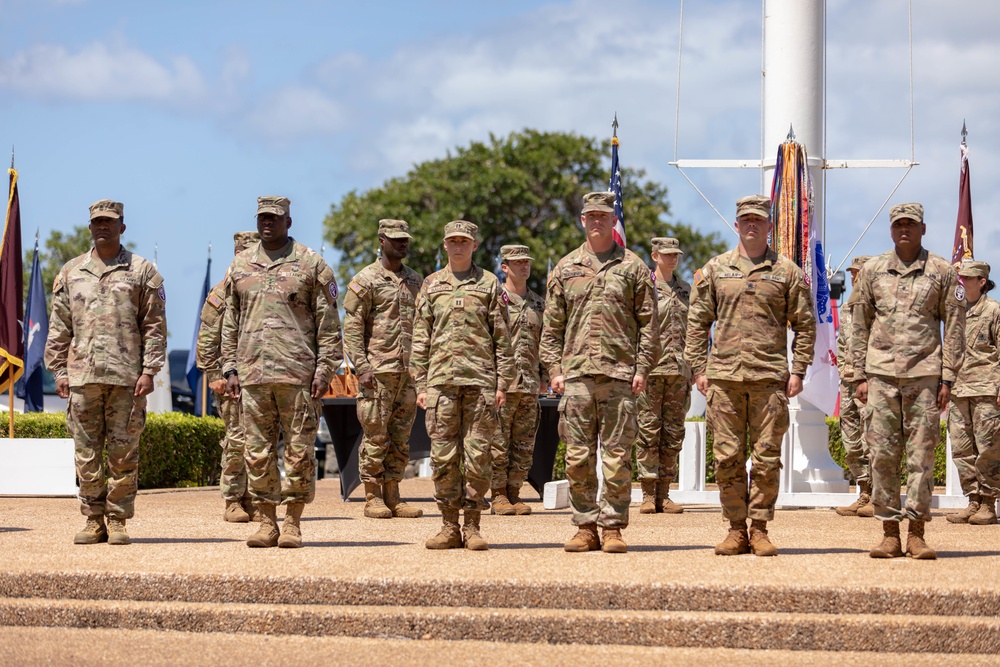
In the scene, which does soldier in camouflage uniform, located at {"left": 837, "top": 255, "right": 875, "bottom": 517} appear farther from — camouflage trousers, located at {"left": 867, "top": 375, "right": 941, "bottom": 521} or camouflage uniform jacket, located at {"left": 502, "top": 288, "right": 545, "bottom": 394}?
camouflage trousers, located at {"left": 867, "top": 375, "right": 941, "bottom": 521}

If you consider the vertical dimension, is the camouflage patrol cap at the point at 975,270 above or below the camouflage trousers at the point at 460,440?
above

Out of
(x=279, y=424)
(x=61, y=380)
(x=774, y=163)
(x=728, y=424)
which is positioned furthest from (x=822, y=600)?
(x=774, y=163)

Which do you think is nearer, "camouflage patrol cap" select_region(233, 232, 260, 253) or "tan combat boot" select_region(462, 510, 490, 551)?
"tan combat boot" select_region(462, 510, 490, 551)

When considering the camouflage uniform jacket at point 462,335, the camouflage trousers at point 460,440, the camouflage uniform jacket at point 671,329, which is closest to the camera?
the camouflage trousers at point 460,440

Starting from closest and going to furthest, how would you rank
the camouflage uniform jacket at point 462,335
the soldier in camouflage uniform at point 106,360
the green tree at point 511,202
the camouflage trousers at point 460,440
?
the camouflage trousers at point 460,440 → the camouflage uniform jacket at point 462,335 → the soldier in camouflage uniform at point 106,360 → the green tree at point 511,202

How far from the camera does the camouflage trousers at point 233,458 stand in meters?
12.0

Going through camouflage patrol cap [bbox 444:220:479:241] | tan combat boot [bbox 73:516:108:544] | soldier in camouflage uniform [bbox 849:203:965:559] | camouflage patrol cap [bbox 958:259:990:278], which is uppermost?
camouflage patrol cap [bbox 444:220:479:241]

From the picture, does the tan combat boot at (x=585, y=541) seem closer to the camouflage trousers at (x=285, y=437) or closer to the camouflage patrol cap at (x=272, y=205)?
the camouflage trousers at (x=285, y=437)

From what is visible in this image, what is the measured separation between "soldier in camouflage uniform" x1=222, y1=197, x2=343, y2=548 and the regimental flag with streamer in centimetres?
651

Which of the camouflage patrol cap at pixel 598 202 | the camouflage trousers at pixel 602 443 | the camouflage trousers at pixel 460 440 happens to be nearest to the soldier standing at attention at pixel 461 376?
the camouflage trousers at pixel 460 440

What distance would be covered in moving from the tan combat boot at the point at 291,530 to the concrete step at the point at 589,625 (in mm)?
1627

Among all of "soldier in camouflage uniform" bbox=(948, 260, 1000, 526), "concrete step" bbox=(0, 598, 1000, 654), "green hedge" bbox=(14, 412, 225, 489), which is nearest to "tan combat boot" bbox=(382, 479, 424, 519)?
"soldier in camouflage uniform" bbox=(948, 260, 1000, 526)

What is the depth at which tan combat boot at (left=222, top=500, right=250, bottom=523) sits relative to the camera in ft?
39.2

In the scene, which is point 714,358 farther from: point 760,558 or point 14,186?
point 14,186
